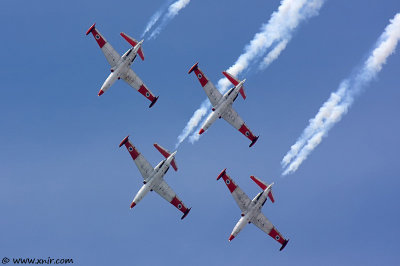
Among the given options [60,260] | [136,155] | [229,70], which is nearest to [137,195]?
[136,155]

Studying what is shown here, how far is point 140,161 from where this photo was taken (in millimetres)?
90125

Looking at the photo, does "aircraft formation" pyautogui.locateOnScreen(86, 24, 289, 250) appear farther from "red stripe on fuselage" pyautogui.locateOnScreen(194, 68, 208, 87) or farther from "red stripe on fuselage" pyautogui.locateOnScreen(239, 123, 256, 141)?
"red stripe on fuselage" pyautogui.locateOnScreen(239, 123, 256, 141)

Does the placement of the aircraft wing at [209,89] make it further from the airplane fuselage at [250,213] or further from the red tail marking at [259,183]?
the airplane fuselage at [250,213]

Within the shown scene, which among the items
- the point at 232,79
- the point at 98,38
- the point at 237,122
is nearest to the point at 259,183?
the point at 237,122

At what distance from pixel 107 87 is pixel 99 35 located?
23.3ft

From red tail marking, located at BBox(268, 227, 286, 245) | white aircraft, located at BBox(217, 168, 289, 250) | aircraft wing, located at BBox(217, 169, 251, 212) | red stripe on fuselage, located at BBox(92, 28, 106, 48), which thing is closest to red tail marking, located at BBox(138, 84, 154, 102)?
red stripe on fuselage, located at BBox(92, 28, 106, 48)

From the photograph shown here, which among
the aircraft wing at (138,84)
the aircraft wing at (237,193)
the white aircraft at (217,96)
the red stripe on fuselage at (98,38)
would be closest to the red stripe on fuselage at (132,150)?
the aircraft wing at (138,84)

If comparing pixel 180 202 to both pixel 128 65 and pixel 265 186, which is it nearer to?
pixel 265 186

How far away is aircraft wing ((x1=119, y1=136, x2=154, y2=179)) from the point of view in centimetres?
8994

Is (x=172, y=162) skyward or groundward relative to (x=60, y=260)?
skyward


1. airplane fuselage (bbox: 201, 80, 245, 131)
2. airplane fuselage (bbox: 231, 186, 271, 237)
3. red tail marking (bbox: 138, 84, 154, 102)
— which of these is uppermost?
airplane fuselage (bbox: 201, 80, 245, 131)

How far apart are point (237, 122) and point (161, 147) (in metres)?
12.2

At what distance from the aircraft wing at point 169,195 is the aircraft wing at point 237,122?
40.9 ft

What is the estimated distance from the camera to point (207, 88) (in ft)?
298
